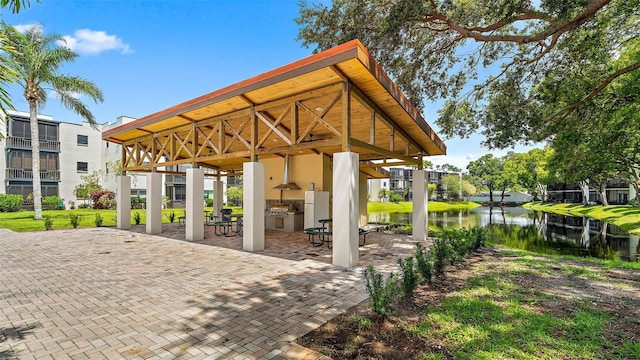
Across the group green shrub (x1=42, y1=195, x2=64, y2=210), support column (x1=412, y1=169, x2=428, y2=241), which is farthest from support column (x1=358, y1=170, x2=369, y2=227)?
green shrub (x1=42, y1=195, x2=64, y2=210)

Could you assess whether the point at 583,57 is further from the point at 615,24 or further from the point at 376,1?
the point at 376,1

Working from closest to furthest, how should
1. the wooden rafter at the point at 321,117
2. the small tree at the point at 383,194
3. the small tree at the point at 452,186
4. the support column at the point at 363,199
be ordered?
1. the wooden rafter at the point at 321,117
2. the support column at the point at 363,199
3. the small tree at the point at 383,194
4. the small tree at the point at 452,186

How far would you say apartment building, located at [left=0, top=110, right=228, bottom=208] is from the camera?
26.1m

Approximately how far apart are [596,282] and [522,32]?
8848 mm

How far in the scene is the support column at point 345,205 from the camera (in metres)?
6.52

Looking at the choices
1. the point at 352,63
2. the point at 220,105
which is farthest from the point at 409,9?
the point at 220,105

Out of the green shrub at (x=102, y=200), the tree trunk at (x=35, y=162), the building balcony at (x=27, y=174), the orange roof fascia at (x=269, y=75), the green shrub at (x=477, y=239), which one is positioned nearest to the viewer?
the orange roof fascia at (x=269, y=75)

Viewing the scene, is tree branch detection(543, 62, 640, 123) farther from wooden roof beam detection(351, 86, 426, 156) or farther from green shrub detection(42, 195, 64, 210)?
green shrub detection(42, 195, 64, 210)

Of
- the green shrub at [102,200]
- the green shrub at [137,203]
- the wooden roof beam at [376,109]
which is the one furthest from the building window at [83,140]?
the wooden roof beam at [376,109]

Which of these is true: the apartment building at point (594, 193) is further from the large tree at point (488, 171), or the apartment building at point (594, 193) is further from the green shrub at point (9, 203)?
the green shrub at point (9, 203)

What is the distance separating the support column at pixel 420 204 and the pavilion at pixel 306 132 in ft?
0.12

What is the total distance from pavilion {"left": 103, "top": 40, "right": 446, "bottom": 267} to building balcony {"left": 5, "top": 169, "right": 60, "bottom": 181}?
819 inches

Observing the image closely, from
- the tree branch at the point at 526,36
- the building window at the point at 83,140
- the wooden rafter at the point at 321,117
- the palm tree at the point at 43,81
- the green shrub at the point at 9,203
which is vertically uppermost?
the palm tree at the point at 43,81

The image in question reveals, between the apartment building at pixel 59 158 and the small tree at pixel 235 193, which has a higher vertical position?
the apartment building at pixel 59 158
